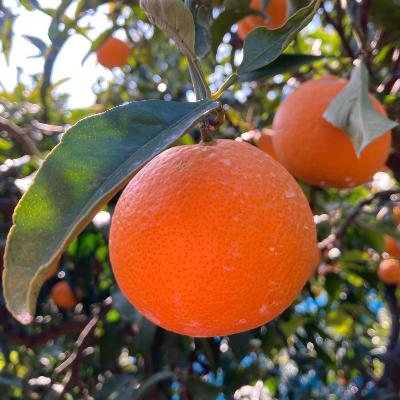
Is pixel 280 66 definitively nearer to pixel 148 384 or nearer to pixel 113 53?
pixel 148 384

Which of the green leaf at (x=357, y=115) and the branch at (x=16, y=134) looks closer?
the green leaf at (x=357, y=115)

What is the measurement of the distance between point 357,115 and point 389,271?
4.60 ft

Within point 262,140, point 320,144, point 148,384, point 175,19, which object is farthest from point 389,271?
point 175,19

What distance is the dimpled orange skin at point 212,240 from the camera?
558 mm

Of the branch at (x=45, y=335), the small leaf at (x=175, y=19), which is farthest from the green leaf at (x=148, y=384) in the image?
the small leaf at (x=175, y=19)

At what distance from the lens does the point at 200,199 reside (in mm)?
560

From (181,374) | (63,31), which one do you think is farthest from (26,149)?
(181,374)

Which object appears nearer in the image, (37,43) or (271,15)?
(271,15)

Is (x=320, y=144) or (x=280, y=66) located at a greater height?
(x=280, y=66)

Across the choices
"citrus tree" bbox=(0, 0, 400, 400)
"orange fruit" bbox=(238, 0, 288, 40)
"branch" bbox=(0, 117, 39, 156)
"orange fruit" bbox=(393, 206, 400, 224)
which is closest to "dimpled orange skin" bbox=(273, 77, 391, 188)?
"citrus tree" bbox=(0, 0, 400, 400)

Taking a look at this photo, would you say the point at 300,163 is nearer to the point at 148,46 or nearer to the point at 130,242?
the point at 130,242

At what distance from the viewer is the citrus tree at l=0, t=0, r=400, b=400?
18.8 inches

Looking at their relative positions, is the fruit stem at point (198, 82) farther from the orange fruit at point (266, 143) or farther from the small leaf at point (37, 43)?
the small leaf at point (37, 43)

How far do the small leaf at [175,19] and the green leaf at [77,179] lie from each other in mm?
88
